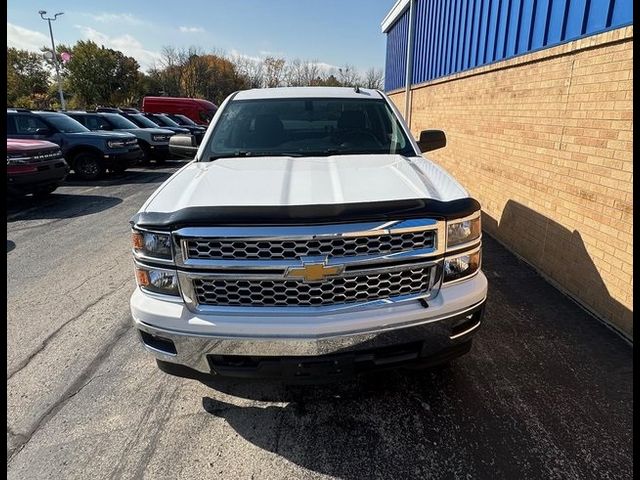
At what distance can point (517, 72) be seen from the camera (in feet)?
15.9

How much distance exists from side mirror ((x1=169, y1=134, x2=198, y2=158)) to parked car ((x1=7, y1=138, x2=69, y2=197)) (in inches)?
202

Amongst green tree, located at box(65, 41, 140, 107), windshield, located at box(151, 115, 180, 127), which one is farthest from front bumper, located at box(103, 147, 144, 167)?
green tree, located at box(65, 41, 140, 107)

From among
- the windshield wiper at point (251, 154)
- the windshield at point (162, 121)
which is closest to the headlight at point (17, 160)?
the windshield wiper at point (251, 154)

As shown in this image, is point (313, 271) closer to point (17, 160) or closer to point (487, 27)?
point (487, 27)

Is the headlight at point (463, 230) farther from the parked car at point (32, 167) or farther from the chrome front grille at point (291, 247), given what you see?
the parked car at point (32, 167)

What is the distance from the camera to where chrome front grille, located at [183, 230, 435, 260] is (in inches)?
74.2

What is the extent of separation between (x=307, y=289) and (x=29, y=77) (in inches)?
2247

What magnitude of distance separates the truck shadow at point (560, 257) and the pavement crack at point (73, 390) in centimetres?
365

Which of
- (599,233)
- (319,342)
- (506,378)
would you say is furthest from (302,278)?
(599,233)

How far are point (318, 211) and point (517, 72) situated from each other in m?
4.27

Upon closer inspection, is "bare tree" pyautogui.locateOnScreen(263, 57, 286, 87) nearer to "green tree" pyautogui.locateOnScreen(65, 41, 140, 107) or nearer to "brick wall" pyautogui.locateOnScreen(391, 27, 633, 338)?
"green tree" pyautogui.locateOnScreen(65, 41, 140, 107)

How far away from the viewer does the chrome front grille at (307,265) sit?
1873 millimetres

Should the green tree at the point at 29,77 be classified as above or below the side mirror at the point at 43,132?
above

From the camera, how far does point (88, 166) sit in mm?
10594
